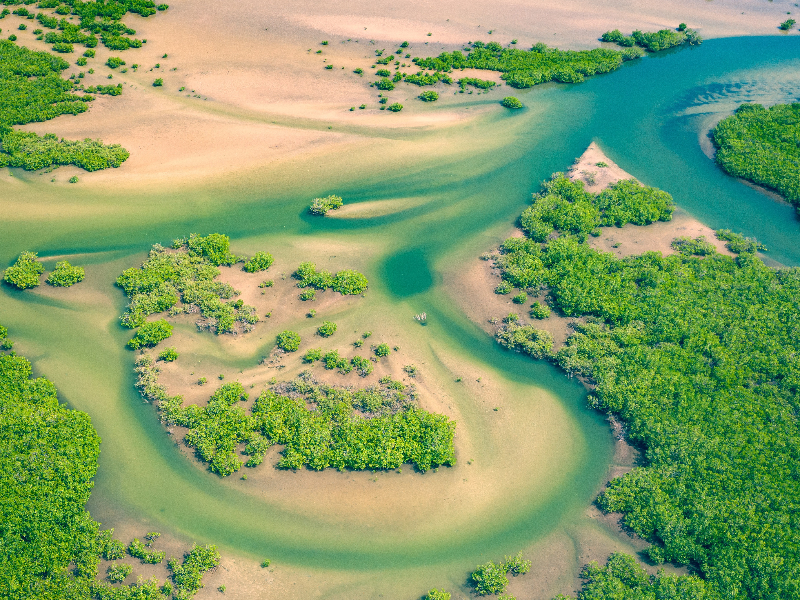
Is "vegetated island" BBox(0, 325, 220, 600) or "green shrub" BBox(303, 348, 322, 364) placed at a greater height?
"green shrub" BBox(303, 348, 322, 364)

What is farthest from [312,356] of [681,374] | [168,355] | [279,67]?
[279,67]

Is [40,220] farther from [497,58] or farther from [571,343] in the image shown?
[497,58]

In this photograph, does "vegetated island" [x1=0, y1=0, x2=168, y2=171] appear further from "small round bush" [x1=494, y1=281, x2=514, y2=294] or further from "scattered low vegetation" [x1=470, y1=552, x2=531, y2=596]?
"scattered low vegetation" [x1=470, y1=552, x2=531, y2=596]

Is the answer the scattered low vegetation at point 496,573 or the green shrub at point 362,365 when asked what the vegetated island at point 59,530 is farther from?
the scattered low vegetation at point 496,573

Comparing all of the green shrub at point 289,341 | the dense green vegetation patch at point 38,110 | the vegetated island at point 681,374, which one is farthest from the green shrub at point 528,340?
the dense green vegetation patch at point 38,110

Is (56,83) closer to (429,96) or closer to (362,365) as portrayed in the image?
(429,96)

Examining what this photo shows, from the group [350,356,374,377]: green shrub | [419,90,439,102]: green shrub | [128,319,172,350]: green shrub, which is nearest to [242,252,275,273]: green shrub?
[128,319,172,350]: green shrub
